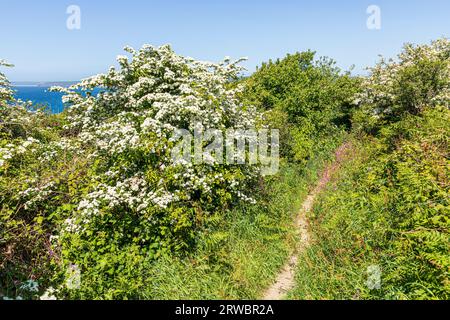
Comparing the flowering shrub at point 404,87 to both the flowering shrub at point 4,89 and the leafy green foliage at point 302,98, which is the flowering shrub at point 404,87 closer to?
the leafy green foliage at point 302,98

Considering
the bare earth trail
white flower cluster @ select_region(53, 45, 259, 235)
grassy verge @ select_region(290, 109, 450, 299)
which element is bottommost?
the bare earth trail

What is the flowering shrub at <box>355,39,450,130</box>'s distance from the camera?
12.6 meters

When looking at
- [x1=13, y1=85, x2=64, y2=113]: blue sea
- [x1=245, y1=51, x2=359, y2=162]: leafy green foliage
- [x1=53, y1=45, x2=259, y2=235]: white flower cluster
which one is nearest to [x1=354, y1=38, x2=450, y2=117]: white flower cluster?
[x1=245, y1=51, x2=359, y2=162]: leafy green foliage

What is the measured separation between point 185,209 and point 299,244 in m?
3.18

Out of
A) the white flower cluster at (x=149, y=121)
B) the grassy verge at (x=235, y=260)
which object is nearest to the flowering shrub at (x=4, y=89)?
the white flower cluster at (x=149, y=121)

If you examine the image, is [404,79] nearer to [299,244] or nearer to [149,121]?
[299,244]

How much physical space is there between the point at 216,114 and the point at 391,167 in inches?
228

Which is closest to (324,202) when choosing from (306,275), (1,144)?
(306,275)

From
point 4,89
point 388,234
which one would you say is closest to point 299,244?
point 388,234

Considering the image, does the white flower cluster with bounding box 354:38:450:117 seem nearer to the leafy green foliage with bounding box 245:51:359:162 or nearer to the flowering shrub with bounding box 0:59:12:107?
the leafy green foliage with bounding box 245:51:359:162

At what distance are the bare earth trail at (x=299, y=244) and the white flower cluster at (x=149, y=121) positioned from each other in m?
1.98

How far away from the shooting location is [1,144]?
Answer: 7.31 metres

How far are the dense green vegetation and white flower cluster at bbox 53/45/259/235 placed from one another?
1.7 inches

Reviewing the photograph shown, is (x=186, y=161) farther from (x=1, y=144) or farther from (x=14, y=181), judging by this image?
(x=1, y=144)
